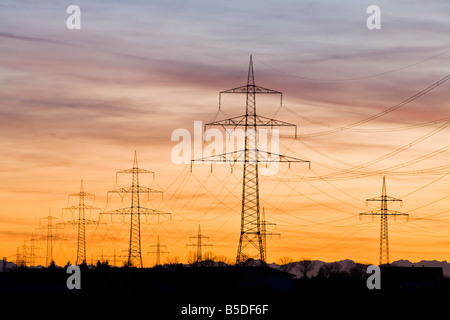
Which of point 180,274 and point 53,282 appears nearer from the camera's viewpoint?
point 180,274

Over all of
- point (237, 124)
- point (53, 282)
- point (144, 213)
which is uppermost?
point (237, 124)
